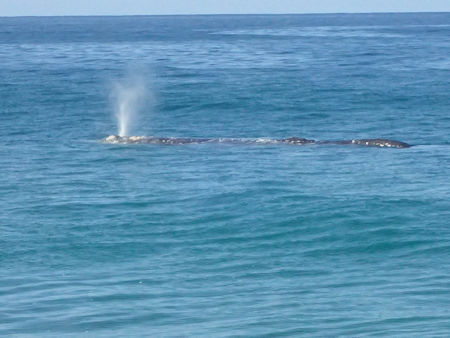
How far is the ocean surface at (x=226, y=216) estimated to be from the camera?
16.8 metres

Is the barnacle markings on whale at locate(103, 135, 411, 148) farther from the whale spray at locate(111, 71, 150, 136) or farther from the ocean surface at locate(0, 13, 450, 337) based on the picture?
the whale spray at locate(111, 71, 150, 136)

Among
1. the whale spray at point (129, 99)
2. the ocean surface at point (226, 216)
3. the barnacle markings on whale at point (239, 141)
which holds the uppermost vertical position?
the barnacle markings on whale at point (239, 141)

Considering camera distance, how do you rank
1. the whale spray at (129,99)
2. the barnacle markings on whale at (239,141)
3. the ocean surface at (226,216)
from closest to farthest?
the ocean surface at (226,216), the barnacle markings on whale at (239,141), the whale spray at (129,99)

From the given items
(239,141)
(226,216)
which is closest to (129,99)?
(239,141)

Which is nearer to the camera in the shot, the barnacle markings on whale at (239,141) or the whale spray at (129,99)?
the barnacle markings on whale at (239,141)

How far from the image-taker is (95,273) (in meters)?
19.9

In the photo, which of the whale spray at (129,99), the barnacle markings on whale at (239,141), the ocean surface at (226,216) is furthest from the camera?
the whale spray at (129,99)

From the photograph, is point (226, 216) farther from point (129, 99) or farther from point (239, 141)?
point (129, 99)

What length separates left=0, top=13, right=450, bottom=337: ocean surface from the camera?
Result: 16766 millimetres

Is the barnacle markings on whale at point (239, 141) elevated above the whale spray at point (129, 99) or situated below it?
above

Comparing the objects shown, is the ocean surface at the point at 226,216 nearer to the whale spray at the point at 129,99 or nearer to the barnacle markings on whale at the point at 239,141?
the whale spray at the point at 129,99

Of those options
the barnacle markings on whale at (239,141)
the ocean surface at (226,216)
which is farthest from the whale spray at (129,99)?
the barnacle markings on whale at (239,141)

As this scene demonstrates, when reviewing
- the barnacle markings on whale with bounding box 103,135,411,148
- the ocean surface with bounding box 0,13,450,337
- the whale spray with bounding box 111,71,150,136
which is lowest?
the whale spray with bounding box 111,71,150,136

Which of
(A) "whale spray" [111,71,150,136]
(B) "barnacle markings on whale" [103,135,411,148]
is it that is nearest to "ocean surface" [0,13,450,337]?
(A) "whale spray" [111,71,150,136]
